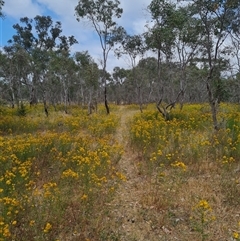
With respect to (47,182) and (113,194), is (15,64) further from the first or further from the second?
(113,194)

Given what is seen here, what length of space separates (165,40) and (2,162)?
37.1 feet

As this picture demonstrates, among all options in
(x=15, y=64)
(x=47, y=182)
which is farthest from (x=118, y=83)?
(x=47, y=182)

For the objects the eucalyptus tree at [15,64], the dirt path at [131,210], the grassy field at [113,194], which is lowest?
the dirt path at [131,210]

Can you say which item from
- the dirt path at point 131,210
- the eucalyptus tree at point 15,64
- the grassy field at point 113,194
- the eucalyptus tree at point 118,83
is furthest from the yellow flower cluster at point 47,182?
the eucalyptus tree at point 118,83

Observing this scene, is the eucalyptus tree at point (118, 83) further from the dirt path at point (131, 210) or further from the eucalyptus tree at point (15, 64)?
the dirt path at point (131, 210)

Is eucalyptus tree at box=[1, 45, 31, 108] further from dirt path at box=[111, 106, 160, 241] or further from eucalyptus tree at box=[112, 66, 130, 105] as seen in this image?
eucalyptus tree at box=[112, 66, 130, 105]

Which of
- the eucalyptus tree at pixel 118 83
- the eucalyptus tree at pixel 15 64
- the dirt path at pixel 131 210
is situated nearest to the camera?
the dirt path at pixel 131 210

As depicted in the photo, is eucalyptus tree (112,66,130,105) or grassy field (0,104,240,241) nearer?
grassy field (0,104,240,241)

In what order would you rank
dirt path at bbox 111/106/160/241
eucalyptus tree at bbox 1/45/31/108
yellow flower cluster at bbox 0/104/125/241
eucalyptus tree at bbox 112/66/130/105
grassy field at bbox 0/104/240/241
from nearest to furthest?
yellow flower cluster at bbox 0/104/125/241 < grassy field at bbox 0/104/240/241 < dirt path at bbox 111/106/160/241 < eucalyptus tree at bbox 1/45/31/108 < eucalyptus tree at bbox 112/66/130/105

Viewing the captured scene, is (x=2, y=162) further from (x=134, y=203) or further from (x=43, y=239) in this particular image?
(x=134, y=203)

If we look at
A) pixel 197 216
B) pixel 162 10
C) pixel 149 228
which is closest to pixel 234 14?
pixel 162 10

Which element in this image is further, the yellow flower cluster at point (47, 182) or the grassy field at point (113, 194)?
the grassy field at point (113, 194)

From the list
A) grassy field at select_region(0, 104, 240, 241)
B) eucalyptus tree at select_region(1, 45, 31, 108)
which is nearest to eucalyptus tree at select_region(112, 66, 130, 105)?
eucalyptus tree at select_region(1, 45, 31, 108)

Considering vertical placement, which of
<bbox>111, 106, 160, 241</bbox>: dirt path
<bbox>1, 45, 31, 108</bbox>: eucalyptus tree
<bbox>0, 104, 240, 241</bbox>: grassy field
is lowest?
<bbox>111, 106, 160, 241</bbox>: dirt path
